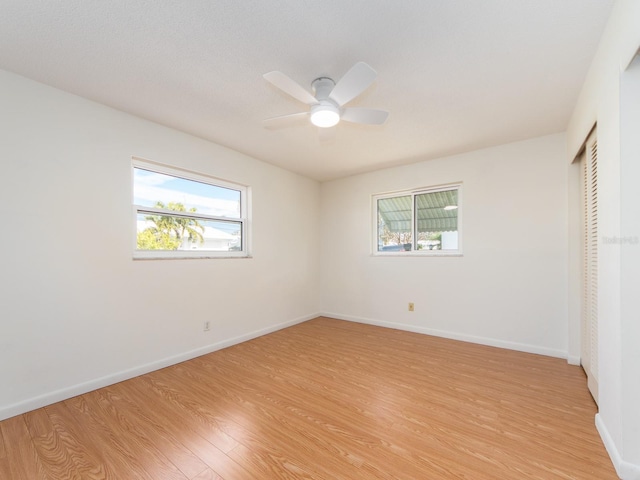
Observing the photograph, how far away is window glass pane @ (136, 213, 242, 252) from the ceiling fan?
1570 mm

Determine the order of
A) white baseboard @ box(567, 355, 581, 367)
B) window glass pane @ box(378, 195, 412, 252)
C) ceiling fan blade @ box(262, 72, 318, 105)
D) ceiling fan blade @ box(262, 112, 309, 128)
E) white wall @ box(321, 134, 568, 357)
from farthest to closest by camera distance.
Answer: window glass pane @ box(378, 195, 412, 252) → white wall @ box(321, 134, 568, 357) → white baseboard @ box(567, 355, 581, 367) → ceiling fan blade @ box(262, 112, 309, 128) → ceiling fan blade @ box(262, 72, 318, 105)

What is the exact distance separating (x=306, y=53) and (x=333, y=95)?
0.30 metres

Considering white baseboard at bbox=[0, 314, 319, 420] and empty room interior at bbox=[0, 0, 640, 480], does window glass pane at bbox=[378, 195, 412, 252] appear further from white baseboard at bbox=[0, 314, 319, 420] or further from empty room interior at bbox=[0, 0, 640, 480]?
white baseboard at bbox=[0, 314, 319, 420]

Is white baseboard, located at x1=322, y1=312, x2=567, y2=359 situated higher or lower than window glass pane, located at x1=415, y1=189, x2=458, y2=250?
lower

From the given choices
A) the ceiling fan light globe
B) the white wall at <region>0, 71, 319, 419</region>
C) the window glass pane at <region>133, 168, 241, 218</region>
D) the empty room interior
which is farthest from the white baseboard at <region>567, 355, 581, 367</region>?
the window glass pane at <region>133, 168, 241, 218</region>

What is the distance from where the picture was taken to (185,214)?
307cm

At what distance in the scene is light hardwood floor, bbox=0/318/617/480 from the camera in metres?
1.48

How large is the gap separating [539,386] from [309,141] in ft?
10.4

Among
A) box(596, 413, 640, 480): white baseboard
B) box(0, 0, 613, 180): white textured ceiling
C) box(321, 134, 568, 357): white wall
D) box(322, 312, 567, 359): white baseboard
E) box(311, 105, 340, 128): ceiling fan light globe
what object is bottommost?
box(322, 312, 567, 359): white baseboard

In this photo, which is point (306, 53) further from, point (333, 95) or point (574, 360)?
point (574, 360)

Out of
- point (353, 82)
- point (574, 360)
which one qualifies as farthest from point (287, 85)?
point (574, 360)

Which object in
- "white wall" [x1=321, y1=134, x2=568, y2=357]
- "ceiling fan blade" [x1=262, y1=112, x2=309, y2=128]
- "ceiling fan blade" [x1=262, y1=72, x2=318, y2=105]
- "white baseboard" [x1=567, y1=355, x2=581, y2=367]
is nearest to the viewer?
"ceiling fan blade" [x1=262, y1=72, x2=318, y2=105]

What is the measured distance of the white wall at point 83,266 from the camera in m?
1.99

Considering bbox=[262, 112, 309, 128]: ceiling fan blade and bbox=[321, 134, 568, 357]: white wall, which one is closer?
bbox=[262, 112, 309, 128]: ceiling fan blade
